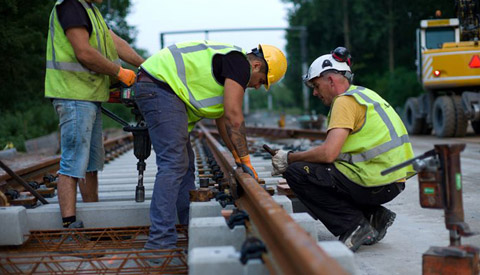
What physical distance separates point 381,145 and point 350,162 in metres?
0.24

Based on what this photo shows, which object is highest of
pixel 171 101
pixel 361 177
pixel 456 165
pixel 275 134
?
pixel 171 101

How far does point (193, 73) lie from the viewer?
3643mm

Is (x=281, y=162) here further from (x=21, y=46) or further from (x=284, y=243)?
(x=21, y=46)

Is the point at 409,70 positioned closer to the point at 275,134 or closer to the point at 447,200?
the point at 275,134

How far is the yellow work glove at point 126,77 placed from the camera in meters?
3.88

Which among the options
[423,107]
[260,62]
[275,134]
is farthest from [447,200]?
[423,107]

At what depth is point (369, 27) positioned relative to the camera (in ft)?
138

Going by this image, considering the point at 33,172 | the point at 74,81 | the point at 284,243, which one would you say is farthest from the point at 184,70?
the point at 33,172

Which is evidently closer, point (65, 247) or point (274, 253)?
point (274, 253)

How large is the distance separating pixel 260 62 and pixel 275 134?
11071mm

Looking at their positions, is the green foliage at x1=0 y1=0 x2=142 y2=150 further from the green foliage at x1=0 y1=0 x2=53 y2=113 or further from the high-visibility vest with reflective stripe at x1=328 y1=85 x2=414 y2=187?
the high-visibility vest with reflective stripe at x1=328 y1=85 x2=414 y2=187

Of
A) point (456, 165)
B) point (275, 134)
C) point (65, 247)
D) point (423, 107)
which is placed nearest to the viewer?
point (456, 165)

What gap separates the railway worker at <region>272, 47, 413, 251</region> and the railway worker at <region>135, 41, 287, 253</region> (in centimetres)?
44

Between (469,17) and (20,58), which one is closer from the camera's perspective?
(20,58)
